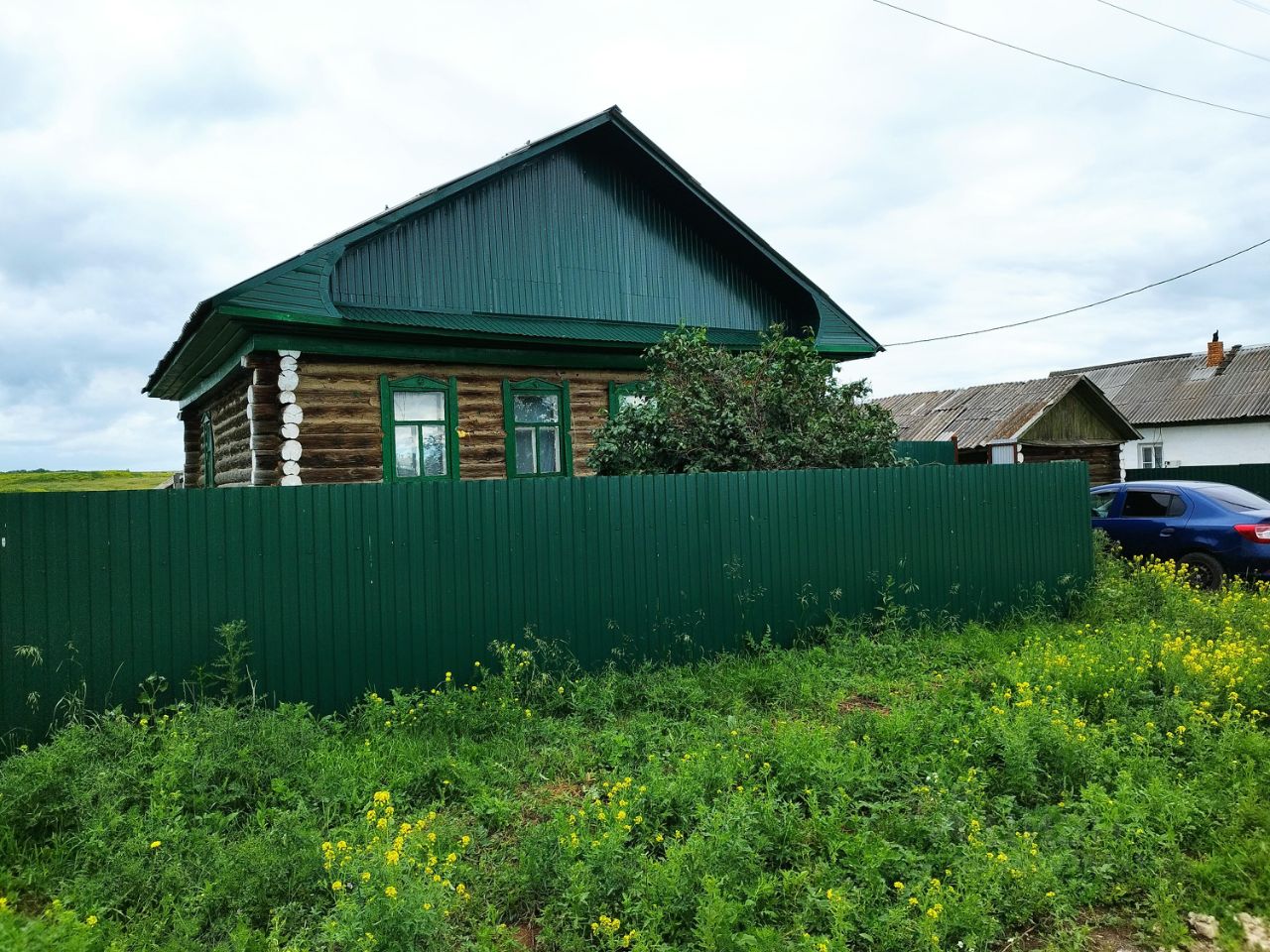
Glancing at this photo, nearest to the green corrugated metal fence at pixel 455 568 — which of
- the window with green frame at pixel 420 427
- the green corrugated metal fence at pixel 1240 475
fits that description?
the window with green frame at pixel 420 427

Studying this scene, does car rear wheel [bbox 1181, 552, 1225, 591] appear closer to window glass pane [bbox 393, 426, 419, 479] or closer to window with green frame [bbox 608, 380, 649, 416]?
window with green frame [bbox 608, 380, 649, 416]

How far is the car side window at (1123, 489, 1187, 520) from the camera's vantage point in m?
11.4

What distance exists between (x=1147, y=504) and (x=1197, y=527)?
929mm

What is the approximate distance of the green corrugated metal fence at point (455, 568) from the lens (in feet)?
16.8

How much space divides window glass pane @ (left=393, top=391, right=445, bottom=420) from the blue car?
882 cm

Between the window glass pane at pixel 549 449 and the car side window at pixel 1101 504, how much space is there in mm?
8348

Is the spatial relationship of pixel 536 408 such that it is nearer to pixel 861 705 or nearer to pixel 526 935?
pixel 861 705

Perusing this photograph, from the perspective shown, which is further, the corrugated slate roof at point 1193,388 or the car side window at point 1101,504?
the corrugated slate roof at point 1193,388

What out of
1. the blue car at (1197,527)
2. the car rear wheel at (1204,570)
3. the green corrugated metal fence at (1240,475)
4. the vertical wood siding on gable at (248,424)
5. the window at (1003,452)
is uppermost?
the vertical wood siding on gable at (248,424)

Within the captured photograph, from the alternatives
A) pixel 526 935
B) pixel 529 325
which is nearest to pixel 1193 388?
pixel 529 325

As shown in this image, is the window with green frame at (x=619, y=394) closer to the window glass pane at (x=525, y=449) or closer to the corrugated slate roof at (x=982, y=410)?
the window glass pane at (x=525, y=449)

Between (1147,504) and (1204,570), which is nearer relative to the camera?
(1204,570)

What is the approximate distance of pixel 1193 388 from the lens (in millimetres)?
32719

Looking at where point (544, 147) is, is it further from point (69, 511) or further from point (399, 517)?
point (69, 511)
